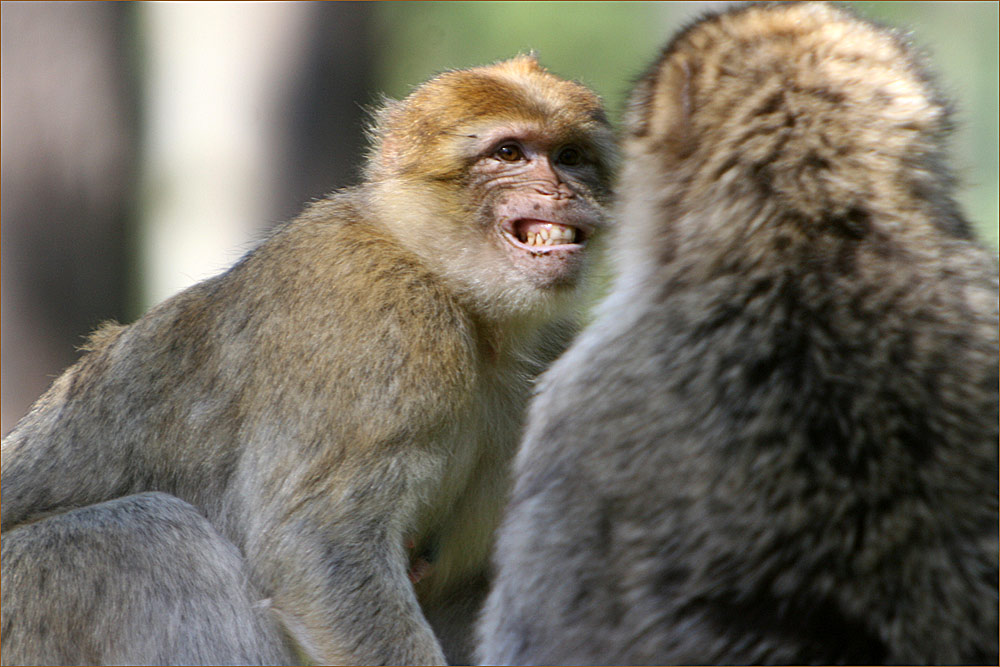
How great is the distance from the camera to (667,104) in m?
2.81

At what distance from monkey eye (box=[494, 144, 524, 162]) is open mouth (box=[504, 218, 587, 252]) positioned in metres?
0.25

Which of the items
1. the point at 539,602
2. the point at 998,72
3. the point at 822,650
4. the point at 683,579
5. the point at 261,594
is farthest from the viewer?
the point at 998,72

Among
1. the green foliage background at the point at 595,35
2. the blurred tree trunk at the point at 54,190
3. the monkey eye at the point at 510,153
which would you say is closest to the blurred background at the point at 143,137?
the blurred tree trunk at the point at 54,190

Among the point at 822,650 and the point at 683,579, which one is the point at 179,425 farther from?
the point at 822,650

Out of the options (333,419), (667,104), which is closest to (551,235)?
(333,419)

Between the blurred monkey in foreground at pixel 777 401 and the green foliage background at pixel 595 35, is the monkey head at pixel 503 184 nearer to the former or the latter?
the blurred monkey in foreground at pixel 777 401

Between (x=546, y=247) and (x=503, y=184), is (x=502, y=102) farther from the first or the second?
(x=546, y=247)

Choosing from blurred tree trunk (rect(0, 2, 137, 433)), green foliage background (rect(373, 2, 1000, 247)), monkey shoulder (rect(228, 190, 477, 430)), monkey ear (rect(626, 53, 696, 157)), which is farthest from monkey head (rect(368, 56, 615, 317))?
green foliage background (rect(373, 2, 1000, 247))

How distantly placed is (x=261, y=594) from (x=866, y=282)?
2.16 m

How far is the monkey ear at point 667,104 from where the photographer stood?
9.01 ft

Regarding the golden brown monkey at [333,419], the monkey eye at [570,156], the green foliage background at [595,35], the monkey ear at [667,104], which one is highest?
the green foliage background at [595,35]

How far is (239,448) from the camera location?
3.79 m

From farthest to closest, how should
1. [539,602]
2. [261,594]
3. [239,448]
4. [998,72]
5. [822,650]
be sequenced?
[998,72]
[239,448]
[261,594]
[539,602]
[822,650]

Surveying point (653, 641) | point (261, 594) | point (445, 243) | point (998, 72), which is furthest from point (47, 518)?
point (998, 72)
